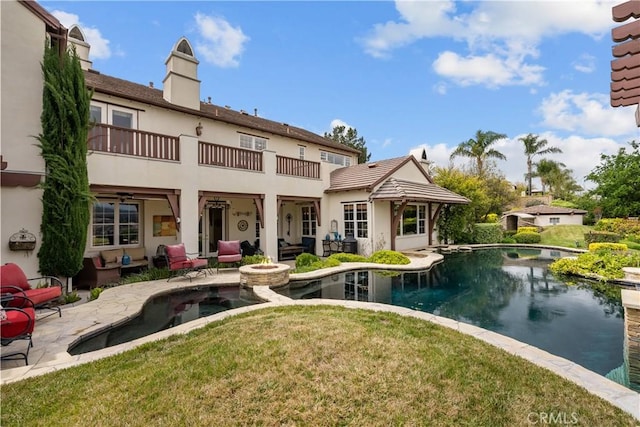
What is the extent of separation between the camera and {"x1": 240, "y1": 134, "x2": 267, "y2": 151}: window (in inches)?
608

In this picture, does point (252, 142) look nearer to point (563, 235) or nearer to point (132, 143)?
point (132, 143)

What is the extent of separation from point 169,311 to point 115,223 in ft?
23.5

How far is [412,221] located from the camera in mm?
18594

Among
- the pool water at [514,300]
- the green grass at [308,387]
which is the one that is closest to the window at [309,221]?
the pool water at [514,300]

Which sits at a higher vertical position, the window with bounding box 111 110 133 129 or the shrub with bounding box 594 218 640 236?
the window with bounding box 111 110 133 129

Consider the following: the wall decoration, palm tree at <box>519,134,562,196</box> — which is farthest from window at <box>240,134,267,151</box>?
palm tree at <box>519,134,562,196</box>

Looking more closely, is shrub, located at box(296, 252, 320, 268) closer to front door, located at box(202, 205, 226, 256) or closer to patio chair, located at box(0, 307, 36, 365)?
front door, located at box(202, 205, 226, 256)

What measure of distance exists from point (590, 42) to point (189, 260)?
11.6m

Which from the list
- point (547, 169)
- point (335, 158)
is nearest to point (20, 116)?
point (335, 158)

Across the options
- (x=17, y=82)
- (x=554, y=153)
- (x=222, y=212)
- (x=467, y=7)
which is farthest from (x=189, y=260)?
(x=554, y=153)

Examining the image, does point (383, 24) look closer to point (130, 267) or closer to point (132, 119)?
point (132, 119)

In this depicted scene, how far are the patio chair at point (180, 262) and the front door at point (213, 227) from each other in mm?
4351

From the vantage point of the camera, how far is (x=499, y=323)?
22.0 ft

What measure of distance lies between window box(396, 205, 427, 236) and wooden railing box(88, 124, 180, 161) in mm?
12625
